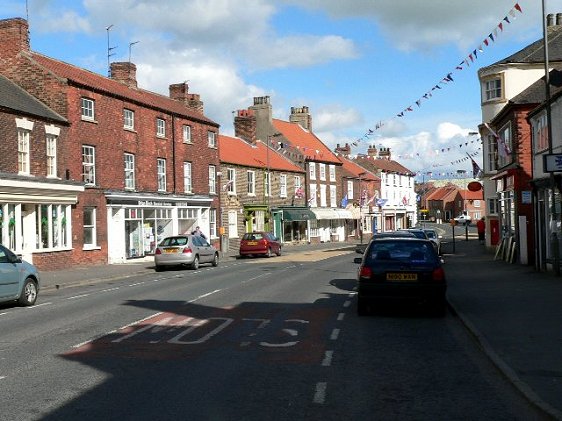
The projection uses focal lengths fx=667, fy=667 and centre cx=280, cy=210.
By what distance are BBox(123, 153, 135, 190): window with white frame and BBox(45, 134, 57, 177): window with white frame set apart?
577cm

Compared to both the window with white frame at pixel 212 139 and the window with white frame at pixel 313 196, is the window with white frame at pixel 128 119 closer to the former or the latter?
the window with white frame at pixel 212 139

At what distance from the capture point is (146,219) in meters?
36.6

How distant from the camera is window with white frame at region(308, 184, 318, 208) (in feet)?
206

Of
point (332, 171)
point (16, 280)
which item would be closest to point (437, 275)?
point (16, 280)

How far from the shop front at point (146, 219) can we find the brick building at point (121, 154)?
0.05 meters

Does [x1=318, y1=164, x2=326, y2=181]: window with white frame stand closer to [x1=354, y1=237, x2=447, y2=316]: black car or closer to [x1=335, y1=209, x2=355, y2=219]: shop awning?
[x1=335, y1=209, x2=355, y2=219]: shop awning

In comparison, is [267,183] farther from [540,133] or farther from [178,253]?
[540,133]

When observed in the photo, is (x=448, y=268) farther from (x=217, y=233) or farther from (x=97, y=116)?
(x=217, y=233)

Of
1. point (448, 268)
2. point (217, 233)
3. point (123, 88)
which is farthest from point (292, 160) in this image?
point (448, 268)

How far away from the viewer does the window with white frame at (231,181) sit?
156 ft

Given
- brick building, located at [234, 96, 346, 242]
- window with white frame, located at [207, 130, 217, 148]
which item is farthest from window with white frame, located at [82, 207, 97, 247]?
brick building, located at [234, 96, 346, 242]

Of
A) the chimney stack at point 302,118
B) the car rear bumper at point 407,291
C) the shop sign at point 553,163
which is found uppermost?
the chimney stack at point 302,118

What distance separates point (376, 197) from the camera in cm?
8144

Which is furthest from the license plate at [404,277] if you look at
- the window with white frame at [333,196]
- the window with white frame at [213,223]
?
the window with white frame at [333,196]
